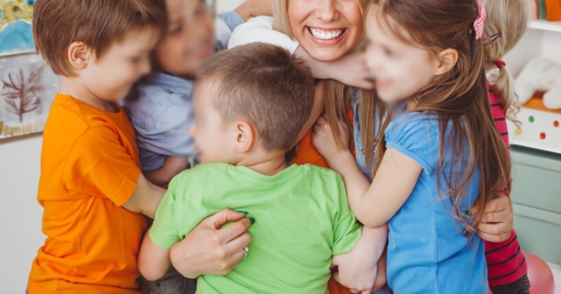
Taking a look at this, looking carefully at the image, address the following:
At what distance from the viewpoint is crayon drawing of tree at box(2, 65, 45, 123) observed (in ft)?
3.49

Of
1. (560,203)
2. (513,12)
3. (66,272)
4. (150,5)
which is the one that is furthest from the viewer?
(560,203)

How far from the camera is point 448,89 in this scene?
704 mm

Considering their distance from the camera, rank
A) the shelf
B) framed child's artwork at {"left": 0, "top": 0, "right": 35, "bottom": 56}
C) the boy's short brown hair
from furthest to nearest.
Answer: the shelf
framed child's artwork at {"left": 0, "top": 0, "right": 35, "bottom": 56}
the boy's short brown hair

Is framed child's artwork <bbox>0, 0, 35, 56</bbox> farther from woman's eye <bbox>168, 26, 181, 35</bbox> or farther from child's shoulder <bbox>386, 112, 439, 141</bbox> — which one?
child's shoulder <bbox>386, 112, 439, 141</bbox>

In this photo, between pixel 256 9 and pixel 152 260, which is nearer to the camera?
pixel 152 260

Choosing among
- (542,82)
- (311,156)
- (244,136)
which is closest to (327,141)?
(311,156)

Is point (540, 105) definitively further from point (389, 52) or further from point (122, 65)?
point (122, 65)

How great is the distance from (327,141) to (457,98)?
0.48ft

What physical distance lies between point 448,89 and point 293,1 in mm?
170

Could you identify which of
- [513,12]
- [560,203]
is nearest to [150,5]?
[513,12]

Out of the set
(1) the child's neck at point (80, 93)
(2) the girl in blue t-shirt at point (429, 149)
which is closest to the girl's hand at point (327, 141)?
(2) the girl in blue t-shirt at point (429, 149)

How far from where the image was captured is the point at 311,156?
2.61 ft

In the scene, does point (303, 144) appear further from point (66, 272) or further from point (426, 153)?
point (66, 272)

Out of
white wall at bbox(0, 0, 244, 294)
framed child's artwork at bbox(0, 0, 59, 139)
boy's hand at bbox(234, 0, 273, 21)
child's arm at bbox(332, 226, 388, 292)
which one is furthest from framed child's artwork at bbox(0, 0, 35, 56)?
child's arm at bbox(332, 226, 388, 292)
